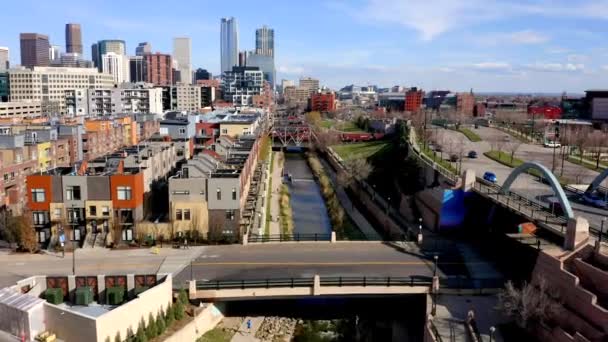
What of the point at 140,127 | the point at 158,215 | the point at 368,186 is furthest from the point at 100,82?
the point at 158,215

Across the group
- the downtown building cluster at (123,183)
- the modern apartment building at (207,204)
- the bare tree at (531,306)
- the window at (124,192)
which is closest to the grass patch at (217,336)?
the downtown building cluster at (123,183)

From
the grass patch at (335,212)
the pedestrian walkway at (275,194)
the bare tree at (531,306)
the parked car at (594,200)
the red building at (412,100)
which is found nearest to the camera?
the bare tree at (531,306)

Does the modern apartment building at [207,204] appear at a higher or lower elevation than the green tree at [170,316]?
higher

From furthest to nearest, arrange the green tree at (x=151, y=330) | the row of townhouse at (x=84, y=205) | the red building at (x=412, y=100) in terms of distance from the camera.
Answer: the red building at (x=412, y=100)
the row of townhouse at (x=84, y=205)
the green tree at (x=151, y=330)

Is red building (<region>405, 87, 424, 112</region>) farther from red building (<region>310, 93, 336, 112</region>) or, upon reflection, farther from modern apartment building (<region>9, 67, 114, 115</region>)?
modern apartment building (<region>9, 67, 114, 115</region>)

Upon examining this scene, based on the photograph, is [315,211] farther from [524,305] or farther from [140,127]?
[140,127]

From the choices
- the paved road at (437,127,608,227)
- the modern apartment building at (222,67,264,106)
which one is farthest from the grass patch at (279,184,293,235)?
the modern apartment building at (222,67,264,106)

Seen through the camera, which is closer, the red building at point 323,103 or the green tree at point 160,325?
the green tree at point 160,325

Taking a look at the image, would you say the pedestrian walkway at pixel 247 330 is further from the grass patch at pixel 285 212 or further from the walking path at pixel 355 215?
the walking path at pixel 355 215

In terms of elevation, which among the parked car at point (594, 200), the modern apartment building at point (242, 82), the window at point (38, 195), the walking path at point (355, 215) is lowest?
the walking path at point (355, 215)
